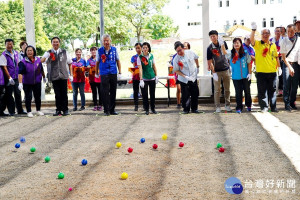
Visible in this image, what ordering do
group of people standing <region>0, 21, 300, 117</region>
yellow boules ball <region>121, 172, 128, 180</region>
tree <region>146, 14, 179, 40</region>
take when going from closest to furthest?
yellow boules ball <region>121, 172, 128, 180</region> → group of people standing <region>0, 21, 300, 117</region> → tree <region>146, 14, 179, 40</region>

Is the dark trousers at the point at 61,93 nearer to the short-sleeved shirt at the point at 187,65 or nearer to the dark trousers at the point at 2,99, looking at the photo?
the dark trousers at the point at 2,99

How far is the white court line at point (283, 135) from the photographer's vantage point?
6443mm

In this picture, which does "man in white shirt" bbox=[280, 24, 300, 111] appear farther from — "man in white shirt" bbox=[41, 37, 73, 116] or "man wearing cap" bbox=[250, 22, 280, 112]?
"man in white shirt" bbox=[41, 37, 73, 116]

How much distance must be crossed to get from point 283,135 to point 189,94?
3.37 metres

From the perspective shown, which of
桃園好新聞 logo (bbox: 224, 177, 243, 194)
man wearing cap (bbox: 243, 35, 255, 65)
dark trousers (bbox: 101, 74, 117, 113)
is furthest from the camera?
dark trousers (bbox: 101, 74, 117, 113)

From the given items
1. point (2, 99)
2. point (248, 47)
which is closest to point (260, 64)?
point (248, 47)

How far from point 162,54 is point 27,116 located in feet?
116

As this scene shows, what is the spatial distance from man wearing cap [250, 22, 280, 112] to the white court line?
21.7 inches

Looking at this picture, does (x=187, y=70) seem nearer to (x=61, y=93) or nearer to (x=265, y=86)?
(x=265, y=86)

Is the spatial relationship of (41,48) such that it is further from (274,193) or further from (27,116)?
(274,193)

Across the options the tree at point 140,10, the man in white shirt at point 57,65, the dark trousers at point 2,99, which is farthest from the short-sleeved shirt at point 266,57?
the tree at point 140,10

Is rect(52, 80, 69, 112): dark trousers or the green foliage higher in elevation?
the green foliage

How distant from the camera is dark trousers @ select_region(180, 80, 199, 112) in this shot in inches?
429

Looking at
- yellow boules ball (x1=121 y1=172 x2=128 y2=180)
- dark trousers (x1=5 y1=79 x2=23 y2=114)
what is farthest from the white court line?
dark trousers (x1=5 y1=79 x2=23 y2=114)
